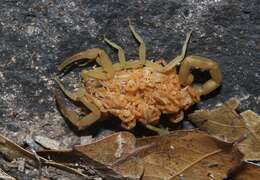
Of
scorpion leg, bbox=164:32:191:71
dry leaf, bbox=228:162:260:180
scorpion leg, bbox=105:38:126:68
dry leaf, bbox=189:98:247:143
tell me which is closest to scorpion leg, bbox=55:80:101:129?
scorpion leg, bbox=105:38:126:68

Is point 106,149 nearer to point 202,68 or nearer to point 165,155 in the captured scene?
point 165,155

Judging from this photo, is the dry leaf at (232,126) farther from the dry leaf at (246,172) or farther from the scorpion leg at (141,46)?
the scorpion leg at (141,46)

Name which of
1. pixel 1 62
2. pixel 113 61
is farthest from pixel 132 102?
pixel 1 62

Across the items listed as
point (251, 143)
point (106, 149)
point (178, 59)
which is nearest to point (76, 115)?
point (106, 149)

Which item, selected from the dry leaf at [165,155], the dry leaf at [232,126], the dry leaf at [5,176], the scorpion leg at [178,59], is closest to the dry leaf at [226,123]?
the dry leaf at [232,126]

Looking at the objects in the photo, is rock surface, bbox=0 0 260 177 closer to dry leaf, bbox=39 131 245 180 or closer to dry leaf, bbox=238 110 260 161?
dry leaf, bbox=238 110 260 161

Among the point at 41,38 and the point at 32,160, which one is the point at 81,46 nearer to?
the point at 41,38
